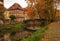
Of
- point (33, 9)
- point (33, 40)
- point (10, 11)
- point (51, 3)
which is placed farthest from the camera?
point (10, 11)

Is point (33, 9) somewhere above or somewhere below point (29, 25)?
above

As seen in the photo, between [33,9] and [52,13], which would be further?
[33,9]

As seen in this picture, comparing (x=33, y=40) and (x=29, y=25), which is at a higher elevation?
(x=33, y=40)

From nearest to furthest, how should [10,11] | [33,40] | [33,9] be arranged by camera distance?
[33,40], [33,9], [10,11]

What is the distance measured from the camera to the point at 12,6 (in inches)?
2156

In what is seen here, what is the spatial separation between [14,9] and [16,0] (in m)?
2.19

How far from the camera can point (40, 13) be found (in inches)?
1352

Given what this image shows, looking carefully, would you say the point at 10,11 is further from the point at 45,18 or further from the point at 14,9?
the point at 45,18

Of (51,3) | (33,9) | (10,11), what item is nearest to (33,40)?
(51,3)

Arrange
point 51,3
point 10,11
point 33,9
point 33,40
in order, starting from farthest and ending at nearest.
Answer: point 10,11 < point 33,9 < point 51,3 < point 33,40

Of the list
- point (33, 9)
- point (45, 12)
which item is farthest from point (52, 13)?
point (33, 9)

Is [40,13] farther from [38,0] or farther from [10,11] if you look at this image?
[10,11]

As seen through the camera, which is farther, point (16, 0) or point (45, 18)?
point (16, 0)

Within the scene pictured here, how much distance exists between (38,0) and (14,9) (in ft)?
65.9
